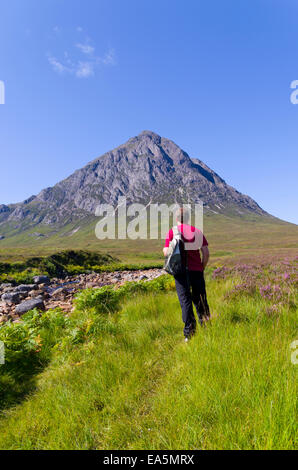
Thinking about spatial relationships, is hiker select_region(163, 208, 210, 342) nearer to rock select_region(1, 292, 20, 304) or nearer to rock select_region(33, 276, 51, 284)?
rock select_region(1, 292, 20, 304)

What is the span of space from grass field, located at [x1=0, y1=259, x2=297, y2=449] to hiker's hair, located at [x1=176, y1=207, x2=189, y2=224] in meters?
1.87

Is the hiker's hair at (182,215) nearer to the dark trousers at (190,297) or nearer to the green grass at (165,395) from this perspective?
the dark trousers at (190,297)

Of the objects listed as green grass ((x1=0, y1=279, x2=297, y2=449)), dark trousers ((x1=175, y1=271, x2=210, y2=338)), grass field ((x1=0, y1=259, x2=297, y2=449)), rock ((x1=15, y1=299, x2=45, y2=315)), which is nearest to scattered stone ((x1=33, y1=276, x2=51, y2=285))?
rock ((x1=15, y1=299, x2=45, y2=315))

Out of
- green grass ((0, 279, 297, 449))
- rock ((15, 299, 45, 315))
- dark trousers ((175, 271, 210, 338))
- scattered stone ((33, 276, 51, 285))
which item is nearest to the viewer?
green grass ((0, 279, 297, 449))

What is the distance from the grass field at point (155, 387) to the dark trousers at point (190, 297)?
0.32 meters

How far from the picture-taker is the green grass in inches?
64.7

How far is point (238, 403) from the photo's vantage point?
6.11 ft

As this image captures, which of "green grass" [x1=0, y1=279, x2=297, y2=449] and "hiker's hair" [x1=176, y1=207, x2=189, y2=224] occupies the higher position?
"hiker's hair" [x1=176, y1=207, x2=189, y2=224]

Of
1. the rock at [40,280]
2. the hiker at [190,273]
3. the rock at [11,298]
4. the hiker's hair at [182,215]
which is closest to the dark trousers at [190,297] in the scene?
the hiker at [190,273]

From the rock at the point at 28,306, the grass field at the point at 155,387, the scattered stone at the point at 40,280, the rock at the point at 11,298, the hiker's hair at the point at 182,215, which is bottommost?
the scattered stone at the point at 40,280

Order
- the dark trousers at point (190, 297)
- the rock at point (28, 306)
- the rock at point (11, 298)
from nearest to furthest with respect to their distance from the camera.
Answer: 1. the dark trousers at point (190, 297)
2. the rock at point (28, 306)
3. the rock at point (11, 298)

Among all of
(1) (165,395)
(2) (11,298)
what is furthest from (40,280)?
(1) (165,395)

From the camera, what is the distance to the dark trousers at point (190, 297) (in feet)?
12.5
